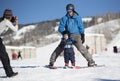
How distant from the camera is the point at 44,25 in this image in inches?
7323

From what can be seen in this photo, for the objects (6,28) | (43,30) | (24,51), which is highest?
(43,30)

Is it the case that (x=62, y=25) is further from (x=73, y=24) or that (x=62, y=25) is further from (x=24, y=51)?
(x=24, y=51)

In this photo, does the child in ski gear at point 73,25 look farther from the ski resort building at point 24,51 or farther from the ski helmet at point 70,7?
the ski resort building at point 24,51

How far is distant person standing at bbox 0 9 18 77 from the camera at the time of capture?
7.84m

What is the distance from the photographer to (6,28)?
7922mm

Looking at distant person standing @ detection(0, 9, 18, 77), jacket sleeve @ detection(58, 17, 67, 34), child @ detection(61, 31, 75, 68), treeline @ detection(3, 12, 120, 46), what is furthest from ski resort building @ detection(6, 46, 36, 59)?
treeline @ detection(3, 12, 120, 46)

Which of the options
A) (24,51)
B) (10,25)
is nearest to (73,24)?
(10,25)

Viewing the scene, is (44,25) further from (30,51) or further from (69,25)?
(69,25)

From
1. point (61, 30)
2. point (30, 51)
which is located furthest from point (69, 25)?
point (30, 51)

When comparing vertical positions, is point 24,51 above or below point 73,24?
below

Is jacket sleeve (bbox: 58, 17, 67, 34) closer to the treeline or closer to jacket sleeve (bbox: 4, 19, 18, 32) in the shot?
jacket sleeve (bbox: 4, 19, 18, 32)

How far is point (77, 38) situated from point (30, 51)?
62.0m

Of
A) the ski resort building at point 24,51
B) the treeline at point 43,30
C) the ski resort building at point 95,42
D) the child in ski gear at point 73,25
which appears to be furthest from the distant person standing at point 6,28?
the treeline at point 43,30

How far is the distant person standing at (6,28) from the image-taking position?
784 centimetres
